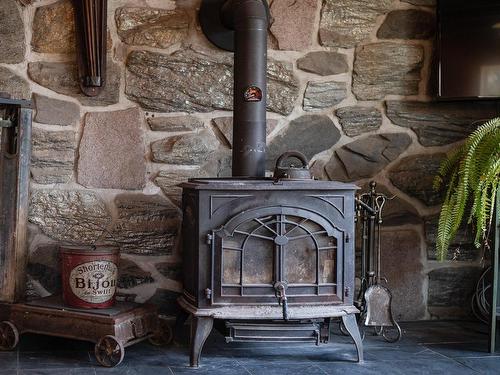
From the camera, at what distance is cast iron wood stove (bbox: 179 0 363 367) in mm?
2115

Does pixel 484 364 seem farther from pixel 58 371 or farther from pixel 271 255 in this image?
pixel 58 371

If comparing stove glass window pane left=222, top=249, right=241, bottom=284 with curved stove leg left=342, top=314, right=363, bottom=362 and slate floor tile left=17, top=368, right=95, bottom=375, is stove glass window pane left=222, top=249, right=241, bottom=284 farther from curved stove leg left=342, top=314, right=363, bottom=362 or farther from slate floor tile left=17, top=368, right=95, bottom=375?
slate floor tile left=17, top=368, right=95, bottom=375

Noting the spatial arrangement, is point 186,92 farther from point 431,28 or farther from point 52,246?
point 431,28

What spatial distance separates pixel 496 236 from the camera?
7.54 feet

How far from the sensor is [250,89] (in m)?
2.39

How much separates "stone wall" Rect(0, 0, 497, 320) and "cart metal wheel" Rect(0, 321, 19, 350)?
307 millimetres

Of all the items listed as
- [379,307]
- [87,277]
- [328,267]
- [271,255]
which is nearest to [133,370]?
[87,277]

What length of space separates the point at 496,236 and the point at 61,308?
5.42 feet

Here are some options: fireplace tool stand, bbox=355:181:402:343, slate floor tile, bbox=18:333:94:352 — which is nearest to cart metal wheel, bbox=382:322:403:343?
fireplace tool stand, bbox=355:181:402:343

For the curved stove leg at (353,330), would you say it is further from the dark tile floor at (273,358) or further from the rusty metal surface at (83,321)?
the rusty metal surface at (83,321)

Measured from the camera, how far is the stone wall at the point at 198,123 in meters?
2.53

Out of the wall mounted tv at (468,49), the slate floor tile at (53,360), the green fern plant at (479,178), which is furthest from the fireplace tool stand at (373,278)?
the slate floor tile at (53,360)

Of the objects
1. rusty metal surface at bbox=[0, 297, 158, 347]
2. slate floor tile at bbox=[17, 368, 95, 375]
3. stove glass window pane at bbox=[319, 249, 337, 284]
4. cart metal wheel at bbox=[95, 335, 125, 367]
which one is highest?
stove glass window pane at bbox=[319, 249, 337, 284]

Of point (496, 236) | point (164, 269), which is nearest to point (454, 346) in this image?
point (496, 236)
